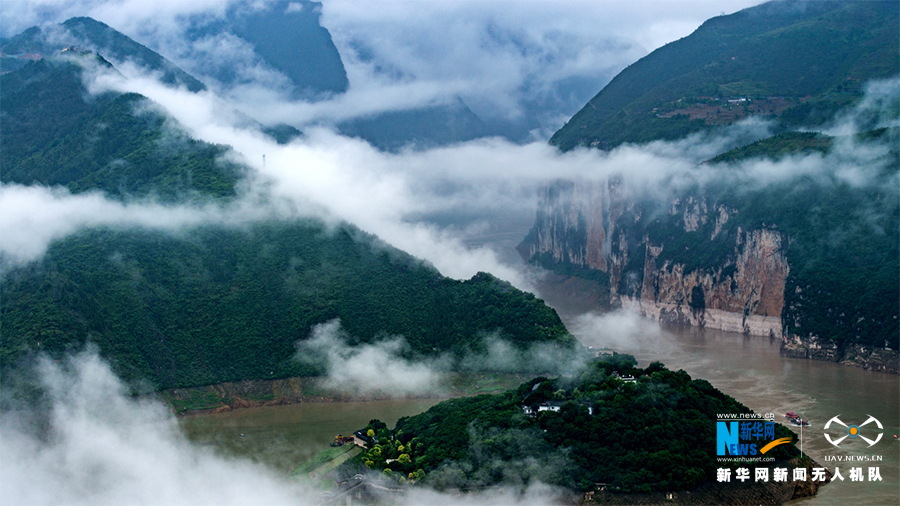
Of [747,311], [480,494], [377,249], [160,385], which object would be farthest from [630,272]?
[480,494]

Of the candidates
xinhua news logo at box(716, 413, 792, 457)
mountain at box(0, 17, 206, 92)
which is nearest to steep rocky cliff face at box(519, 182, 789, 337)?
xinhua news logo at box(716, 413, 792, 457)

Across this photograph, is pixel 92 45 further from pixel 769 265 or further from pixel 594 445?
pixel 594 445

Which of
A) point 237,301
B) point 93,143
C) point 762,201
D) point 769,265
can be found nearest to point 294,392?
point 237,301

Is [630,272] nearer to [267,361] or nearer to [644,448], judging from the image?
[267,361]

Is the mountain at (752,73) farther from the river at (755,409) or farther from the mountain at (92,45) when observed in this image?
the mountain at (92,45)

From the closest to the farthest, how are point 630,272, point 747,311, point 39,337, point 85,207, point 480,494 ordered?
point 480,494 < point 39,337 < point 85,207 < point 747,311 < point 630,272

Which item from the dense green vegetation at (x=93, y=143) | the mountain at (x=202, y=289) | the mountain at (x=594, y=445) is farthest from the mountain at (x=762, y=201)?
the dense green vegetation at (x=93, y=143)
